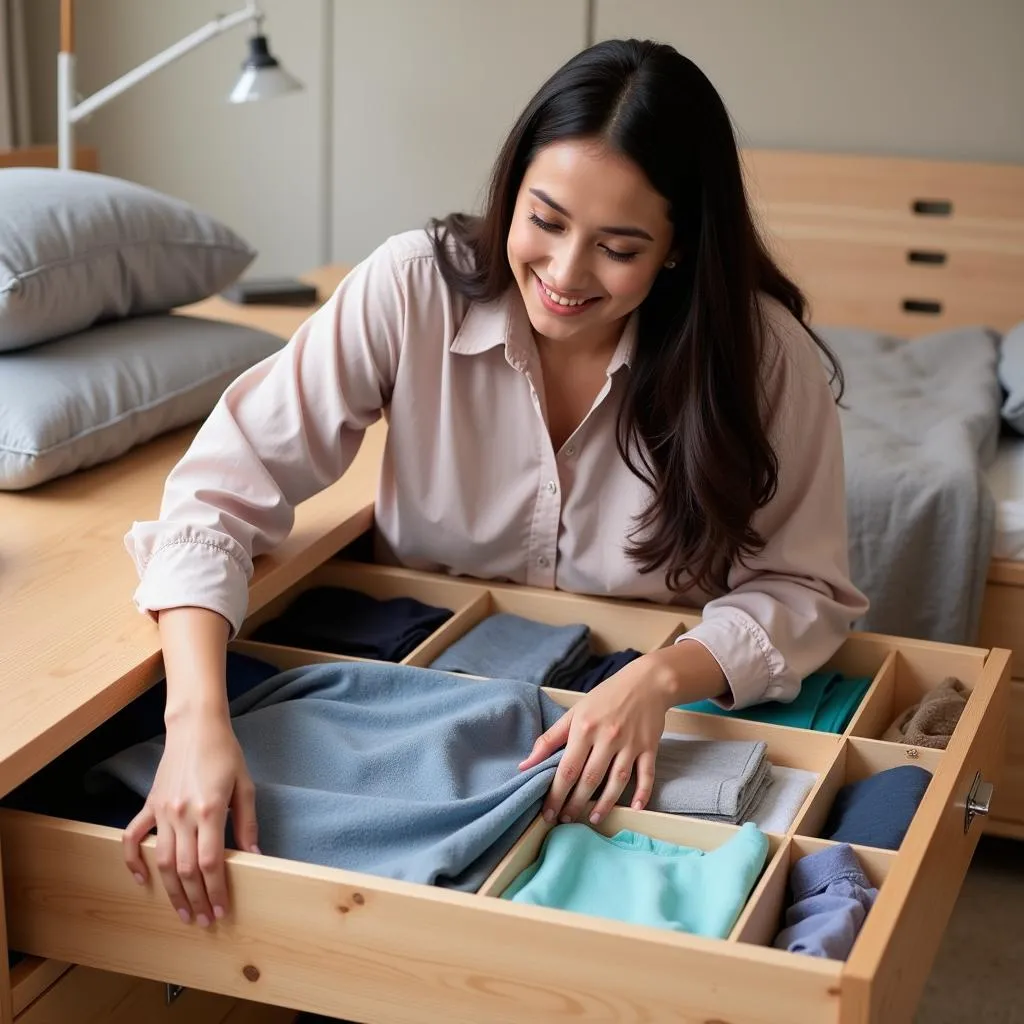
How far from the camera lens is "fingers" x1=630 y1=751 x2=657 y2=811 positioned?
1148 millimetres

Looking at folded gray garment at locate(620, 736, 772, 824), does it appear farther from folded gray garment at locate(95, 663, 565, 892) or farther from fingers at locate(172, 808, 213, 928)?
fingers at locate(172, 808, 213, 928)

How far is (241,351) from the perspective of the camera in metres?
1.88

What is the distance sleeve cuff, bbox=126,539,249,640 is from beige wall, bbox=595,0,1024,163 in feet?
6.45

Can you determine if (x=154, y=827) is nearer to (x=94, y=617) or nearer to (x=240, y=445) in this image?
(x=94, y=617)

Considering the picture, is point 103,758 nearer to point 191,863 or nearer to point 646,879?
point 191,863

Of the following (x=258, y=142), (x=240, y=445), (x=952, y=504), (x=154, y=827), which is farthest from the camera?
(x=258, y=142)

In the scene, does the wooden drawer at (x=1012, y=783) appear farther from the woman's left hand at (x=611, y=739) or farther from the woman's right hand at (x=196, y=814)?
the woman's right hand at (x=196, y=814)

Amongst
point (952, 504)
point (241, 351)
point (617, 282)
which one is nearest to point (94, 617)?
point (617, 282)

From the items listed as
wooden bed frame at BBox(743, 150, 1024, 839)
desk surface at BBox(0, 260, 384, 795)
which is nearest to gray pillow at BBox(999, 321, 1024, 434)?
wooden bed frame at BBox(743, 150, 1024, 839)

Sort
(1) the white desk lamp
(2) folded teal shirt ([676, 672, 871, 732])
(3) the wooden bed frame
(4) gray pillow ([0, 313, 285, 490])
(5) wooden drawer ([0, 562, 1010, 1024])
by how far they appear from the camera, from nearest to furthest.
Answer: (5) wooden drawer ([0, 562, 1010, 1024]) < (2) folded teal shirt ([676, 672, 871, 732]) < (4) gray pillow ([0, 313, 285, 490]) < (1) the white desk lamp < (3) the wooden bed frame

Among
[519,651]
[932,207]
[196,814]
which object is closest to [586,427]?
[519,651]

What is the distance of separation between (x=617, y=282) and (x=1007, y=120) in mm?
1820

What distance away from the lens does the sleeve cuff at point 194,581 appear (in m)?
1.21

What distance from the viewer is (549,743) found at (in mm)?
1167
